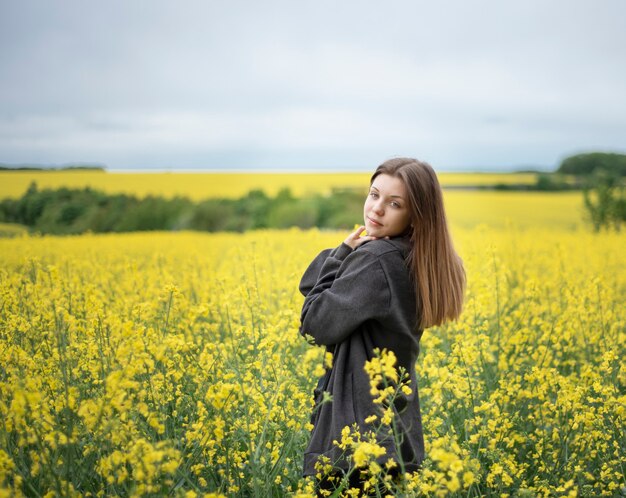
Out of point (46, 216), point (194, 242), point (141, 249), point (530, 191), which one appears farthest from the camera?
point (530, 191)

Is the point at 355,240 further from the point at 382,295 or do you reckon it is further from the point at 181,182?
the point at 181,182

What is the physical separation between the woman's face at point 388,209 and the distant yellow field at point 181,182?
13.8 feet

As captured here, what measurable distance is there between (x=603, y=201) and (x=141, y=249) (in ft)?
43.2

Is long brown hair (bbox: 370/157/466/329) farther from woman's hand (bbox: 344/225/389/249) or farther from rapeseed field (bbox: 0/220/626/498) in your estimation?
rapeseed field (bbox: 0/220/626/498)

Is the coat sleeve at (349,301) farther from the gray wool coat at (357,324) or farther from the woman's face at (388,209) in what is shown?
the woman's face at (388,209)

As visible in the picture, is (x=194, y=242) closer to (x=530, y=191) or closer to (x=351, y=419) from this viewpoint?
(x=351, y=419)

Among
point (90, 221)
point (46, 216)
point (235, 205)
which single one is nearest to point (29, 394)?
point (46, 216)

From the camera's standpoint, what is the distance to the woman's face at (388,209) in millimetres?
2590

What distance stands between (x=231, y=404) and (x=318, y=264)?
26.5 inches

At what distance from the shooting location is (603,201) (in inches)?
674

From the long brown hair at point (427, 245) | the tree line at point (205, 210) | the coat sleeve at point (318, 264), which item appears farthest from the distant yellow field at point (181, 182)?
the long brown hair at point (427, 245)

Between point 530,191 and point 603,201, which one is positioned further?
point 530,191

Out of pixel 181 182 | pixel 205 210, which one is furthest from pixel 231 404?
pixel 205 210

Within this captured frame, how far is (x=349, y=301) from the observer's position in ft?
7.77
